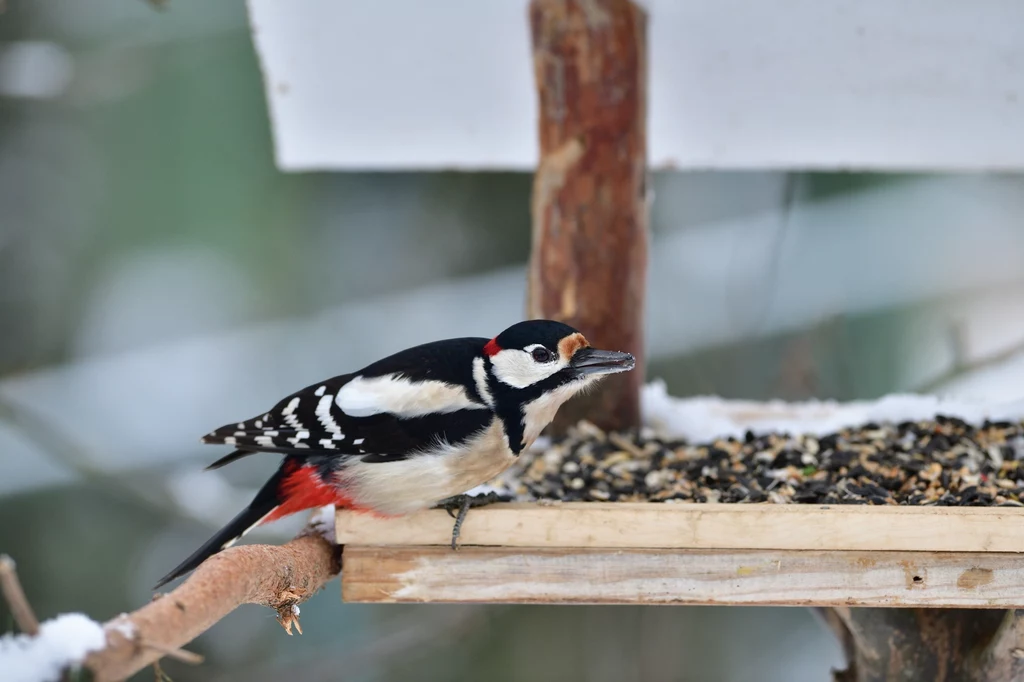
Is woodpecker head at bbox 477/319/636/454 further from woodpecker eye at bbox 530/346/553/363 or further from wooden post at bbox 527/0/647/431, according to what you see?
wooden post at bbox 527/0/647/431

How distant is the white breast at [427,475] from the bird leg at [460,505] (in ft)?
0.09

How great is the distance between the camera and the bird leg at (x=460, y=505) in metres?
2.02

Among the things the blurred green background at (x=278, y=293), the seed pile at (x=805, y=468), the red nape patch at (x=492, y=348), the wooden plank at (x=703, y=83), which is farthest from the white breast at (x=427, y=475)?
the blurred green background at (x=278, y=293)

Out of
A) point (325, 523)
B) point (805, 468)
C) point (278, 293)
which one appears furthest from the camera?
point (278, 293)

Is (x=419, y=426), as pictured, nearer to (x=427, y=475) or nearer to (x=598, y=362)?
(x=427, y=475)

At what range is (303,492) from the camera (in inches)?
83.6

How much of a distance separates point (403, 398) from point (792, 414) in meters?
1.39

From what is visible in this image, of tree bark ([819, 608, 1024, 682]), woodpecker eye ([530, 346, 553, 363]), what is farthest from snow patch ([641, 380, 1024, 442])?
woodpecker eye ([530, 346, 553, 363])

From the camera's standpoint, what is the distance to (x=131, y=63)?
4219 millimetres

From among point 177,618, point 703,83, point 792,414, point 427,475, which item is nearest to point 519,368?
point 427,475

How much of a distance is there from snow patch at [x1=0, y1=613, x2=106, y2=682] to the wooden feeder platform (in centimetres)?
82

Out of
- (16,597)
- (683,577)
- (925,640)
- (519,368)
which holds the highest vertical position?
(16,597)

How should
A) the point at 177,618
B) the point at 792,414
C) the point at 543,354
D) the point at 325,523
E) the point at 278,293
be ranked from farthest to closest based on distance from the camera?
the point at 278,293 → the point at 792,414 → the point at 325,523 → the point at 543,354 → the point at 177,618

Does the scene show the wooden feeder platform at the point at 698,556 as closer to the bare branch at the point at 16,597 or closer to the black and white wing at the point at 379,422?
the black and white wing at the point at 379,422
